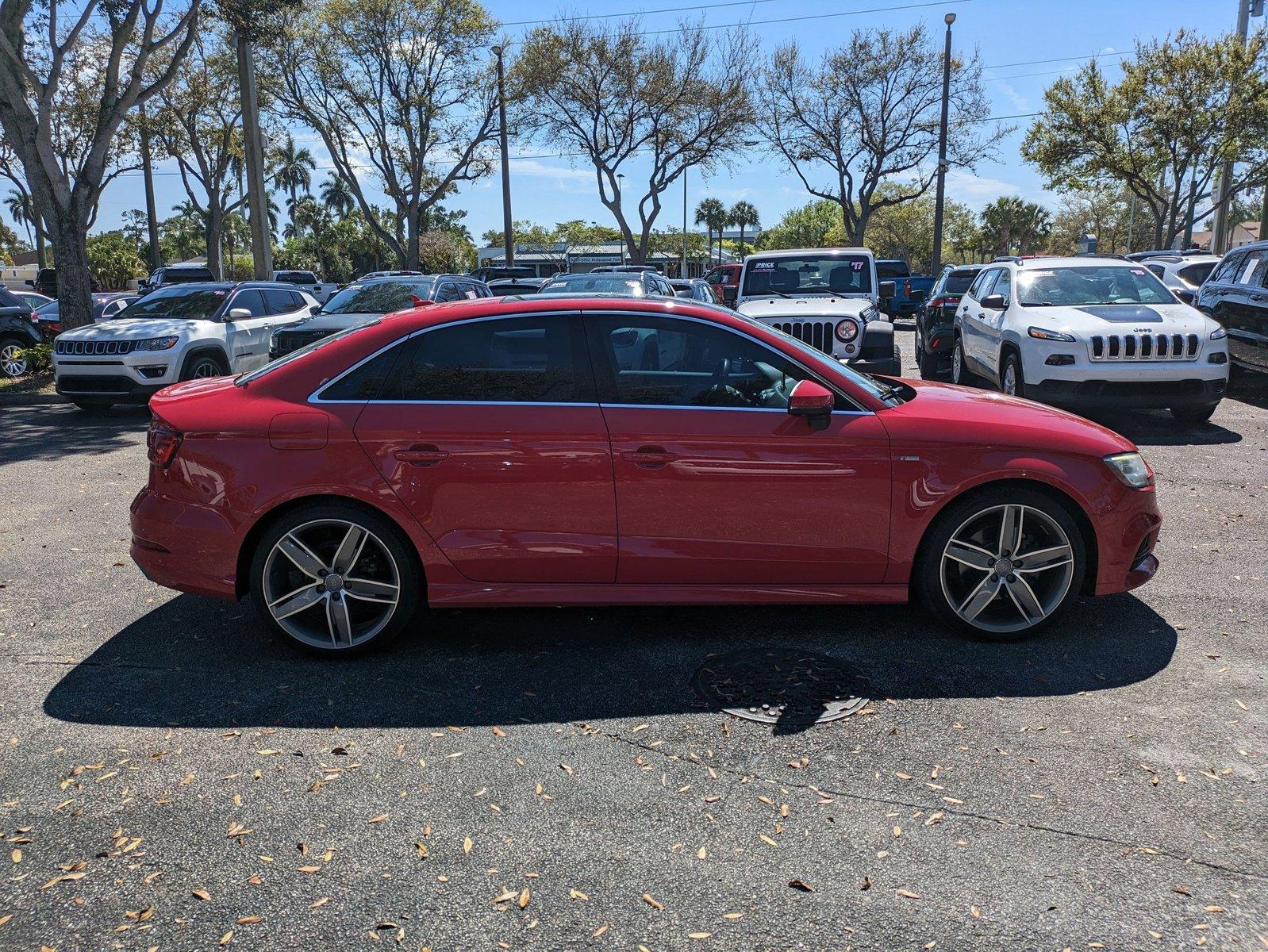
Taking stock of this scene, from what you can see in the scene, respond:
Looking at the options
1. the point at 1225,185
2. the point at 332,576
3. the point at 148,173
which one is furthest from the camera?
the point at 148,173

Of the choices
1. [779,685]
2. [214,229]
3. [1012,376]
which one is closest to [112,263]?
[214,229]

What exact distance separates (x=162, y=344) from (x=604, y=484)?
30.9 feet

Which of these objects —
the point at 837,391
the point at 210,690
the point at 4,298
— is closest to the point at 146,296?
the point at 4,298

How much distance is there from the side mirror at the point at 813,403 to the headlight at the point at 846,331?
7141 mm

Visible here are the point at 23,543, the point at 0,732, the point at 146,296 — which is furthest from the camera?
the point at 146,296

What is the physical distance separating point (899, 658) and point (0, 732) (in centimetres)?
377

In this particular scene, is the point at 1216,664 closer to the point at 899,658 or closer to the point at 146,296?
the point at 899,658

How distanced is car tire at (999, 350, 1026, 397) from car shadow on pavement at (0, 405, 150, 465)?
8.65m

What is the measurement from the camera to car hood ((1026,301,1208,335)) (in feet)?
32.4

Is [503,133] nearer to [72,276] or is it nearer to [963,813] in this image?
[72,276]

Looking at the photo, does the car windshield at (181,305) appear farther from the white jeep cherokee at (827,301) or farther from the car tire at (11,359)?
the white jeep cherokee at (827,301)

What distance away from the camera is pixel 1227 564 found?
19.4 ft

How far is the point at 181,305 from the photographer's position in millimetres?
13039

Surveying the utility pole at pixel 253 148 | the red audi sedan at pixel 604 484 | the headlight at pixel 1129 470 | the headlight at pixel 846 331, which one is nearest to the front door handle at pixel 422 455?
the red audi sedan at pixel 604 484
